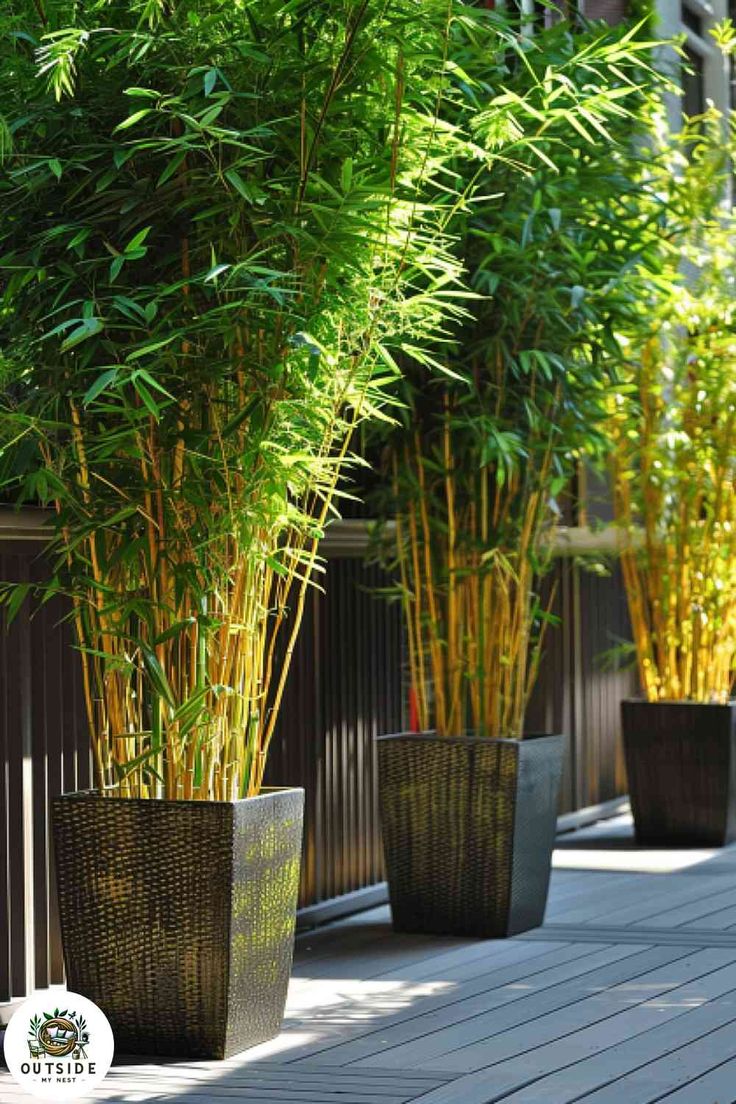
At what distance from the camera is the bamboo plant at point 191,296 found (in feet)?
10.7

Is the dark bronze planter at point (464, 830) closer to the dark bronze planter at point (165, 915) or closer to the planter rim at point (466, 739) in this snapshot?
the planter rim at point (466, 739)

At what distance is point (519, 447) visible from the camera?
4531 millimetres

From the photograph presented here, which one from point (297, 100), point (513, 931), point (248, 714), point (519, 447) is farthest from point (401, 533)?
point (297, 100)

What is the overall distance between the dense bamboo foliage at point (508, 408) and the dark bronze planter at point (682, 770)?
1551 mm

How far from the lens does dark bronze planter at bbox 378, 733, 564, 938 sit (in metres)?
4.64

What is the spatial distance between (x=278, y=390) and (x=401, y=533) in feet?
4.97

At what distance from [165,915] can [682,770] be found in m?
3.25

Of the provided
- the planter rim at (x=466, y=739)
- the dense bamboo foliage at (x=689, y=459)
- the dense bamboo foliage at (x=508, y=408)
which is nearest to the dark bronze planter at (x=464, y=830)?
the planter rim at (x=466, y=739)

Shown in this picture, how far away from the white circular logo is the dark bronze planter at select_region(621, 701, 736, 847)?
3336 millimetres

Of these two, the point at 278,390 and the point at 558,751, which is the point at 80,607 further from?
the point at 558,751

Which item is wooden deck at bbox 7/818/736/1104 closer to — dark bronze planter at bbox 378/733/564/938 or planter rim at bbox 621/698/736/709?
dark bronze planter at bbox 378/733/564/938

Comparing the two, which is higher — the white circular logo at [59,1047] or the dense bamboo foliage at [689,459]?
the dense bamboo foliage at [689,459]

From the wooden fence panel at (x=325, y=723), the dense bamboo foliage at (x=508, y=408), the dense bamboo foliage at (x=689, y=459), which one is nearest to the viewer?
the wooden fence panel at (x=325, y=723)

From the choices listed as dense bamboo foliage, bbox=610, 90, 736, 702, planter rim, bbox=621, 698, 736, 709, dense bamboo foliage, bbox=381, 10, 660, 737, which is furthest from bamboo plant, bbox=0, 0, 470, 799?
planter rim, bbox=621, 698, 736, 709
